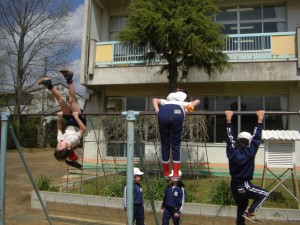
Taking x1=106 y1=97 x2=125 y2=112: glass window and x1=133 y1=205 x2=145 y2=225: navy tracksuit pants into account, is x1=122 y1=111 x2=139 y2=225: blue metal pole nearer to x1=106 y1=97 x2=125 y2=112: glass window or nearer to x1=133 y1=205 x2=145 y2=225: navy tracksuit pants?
x1=133 y1=205 x2=145 y2=225: navy tracksuit pants

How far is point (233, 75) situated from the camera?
13695 mm

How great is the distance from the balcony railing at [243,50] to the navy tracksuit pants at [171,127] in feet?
24.9

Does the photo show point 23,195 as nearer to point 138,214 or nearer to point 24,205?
point 24,205

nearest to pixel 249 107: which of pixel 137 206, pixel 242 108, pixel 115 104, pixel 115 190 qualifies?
pixel 242 108

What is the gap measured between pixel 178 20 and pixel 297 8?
21.2ft

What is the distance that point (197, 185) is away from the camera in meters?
11.3

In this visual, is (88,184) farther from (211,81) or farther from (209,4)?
(209,4)

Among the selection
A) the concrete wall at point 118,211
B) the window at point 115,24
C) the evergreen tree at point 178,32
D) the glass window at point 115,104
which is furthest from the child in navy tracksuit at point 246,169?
the window at point 115,24

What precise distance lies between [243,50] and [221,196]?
7305 millimetres

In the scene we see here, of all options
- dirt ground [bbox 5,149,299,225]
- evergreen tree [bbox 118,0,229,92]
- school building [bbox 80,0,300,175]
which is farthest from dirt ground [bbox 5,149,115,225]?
evergreen tree [bbox 118,0,229,92]

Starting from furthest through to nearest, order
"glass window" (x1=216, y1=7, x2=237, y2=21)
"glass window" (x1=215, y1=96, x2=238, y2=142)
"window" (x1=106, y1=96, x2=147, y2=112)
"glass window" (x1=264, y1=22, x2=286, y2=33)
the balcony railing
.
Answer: "window" (x1=106, y1=96, x2=147, y2=112)
"glass window" (x1=216, y1=7, x2=237, y2=21)
"glass window" (x1=264, y1=22, x2=286, y2=33)
"glass window" (x1=215, y1=96, x2=238, y2=142)
the balcony railing

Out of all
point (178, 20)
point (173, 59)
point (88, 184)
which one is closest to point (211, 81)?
point (173, 59)

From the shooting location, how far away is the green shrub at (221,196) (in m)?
8.53

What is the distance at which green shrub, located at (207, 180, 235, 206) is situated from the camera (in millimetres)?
8531
